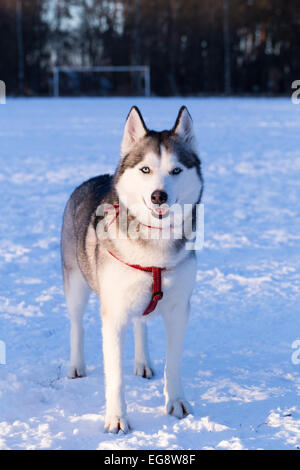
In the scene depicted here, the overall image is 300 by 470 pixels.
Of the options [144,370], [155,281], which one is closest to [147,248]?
[155,281]

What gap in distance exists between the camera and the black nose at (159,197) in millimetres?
2609

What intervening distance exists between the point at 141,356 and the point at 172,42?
3234 cm

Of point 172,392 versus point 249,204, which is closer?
point 172,392

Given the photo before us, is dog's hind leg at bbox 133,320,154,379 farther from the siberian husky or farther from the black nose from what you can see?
the black nose

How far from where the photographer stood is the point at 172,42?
33438 mm

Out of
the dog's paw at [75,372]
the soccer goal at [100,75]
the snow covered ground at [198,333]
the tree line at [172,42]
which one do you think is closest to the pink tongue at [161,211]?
the snow covered ground at [198,333]

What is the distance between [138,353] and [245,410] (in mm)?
746

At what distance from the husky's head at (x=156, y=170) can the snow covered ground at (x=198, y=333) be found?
103 cm

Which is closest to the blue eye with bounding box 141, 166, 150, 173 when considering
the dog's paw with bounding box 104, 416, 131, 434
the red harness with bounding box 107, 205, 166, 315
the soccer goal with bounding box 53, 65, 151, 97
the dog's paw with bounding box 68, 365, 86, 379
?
the red harness with bounding box 107, 205, 166, 315

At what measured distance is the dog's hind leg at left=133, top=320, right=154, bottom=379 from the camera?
341cm

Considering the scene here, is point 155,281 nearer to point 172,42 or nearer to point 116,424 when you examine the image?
point 116,424

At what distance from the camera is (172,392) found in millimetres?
2996

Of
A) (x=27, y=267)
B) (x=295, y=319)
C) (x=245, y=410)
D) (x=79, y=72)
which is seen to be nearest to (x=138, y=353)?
(x=245, y=410)
